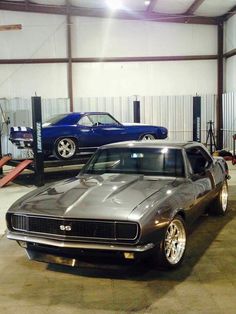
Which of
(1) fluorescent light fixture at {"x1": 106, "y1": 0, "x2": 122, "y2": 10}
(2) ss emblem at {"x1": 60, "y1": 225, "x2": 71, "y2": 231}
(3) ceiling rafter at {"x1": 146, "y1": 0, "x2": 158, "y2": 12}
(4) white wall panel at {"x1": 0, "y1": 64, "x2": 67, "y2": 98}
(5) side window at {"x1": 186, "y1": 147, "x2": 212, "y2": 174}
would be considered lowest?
(2) ss emblem at {"x1": 60, "y1": 225, "x2": 71, "y2": 231}

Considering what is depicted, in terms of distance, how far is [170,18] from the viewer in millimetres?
17328

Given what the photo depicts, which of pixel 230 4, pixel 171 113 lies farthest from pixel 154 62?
pixel 230 4

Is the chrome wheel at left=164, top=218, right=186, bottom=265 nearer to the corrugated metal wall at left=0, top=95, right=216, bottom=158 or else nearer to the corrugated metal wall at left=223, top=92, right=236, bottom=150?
the corrugated metal wall at left=223, top=92, right=236, bottom=150

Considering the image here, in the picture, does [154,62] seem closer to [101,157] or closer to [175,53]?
[175,53]

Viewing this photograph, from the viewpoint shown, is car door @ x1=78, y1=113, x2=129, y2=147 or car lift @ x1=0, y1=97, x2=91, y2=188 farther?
car door @ x1=78, y1=113, x2=129, y2=147

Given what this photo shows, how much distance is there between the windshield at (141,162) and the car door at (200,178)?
0.23 metres

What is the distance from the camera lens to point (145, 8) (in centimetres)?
1658

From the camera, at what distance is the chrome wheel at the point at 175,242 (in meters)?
4.20

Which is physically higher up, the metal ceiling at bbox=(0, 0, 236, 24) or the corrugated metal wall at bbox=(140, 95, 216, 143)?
the metal ceiling at bbox=(0, 0, 236, 24)

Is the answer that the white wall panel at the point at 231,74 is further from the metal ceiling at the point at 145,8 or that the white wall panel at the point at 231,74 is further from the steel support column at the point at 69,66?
the steel support column at the point at 69,66

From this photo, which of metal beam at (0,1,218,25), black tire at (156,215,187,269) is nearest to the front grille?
black tire at (156,215,187,269)

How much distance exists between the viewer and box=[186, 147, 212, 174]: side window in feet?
17.7

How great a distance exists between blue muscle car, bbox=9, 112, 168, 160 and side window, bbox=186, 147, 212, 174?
484 centimetres

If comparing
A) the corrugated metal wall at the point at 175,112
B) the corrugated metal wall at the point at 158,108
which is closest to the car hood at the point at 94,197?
the corrugated metal wall at the point at 158,108
